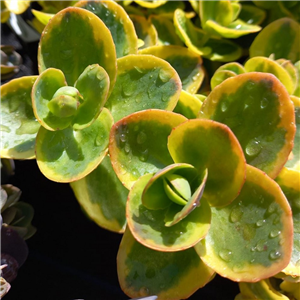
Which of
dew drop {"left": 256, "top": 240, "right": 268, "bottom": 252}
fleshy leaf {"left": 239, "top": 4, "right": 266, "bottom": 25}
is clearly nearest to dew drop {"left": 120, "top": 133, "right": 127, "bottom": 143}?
dew drop {"left": 256, "top": 240, "right": 268, "bottom": 252}

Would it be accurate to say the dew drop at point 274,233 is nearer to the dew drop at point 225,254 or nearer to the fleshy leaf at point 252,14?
the dew drop at point 225,254

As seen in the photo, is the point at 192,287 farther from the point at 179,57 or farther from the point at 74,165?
the point at 179,57

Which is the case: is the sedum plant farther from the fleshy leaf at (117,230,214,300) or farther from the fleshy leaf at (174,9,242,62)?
the fleshy leaf at (174,9,242,62)

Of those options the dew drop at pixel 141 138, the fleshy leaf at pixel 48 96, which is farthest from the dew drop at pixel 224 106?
the fleshy leaf at pixel 48 96

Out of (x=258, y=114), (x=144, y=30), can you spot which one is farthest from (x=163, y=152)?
(x=144, y=30)

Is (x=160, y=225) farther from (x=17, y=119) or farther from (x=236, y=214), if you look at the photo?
(x=17, y=119)
